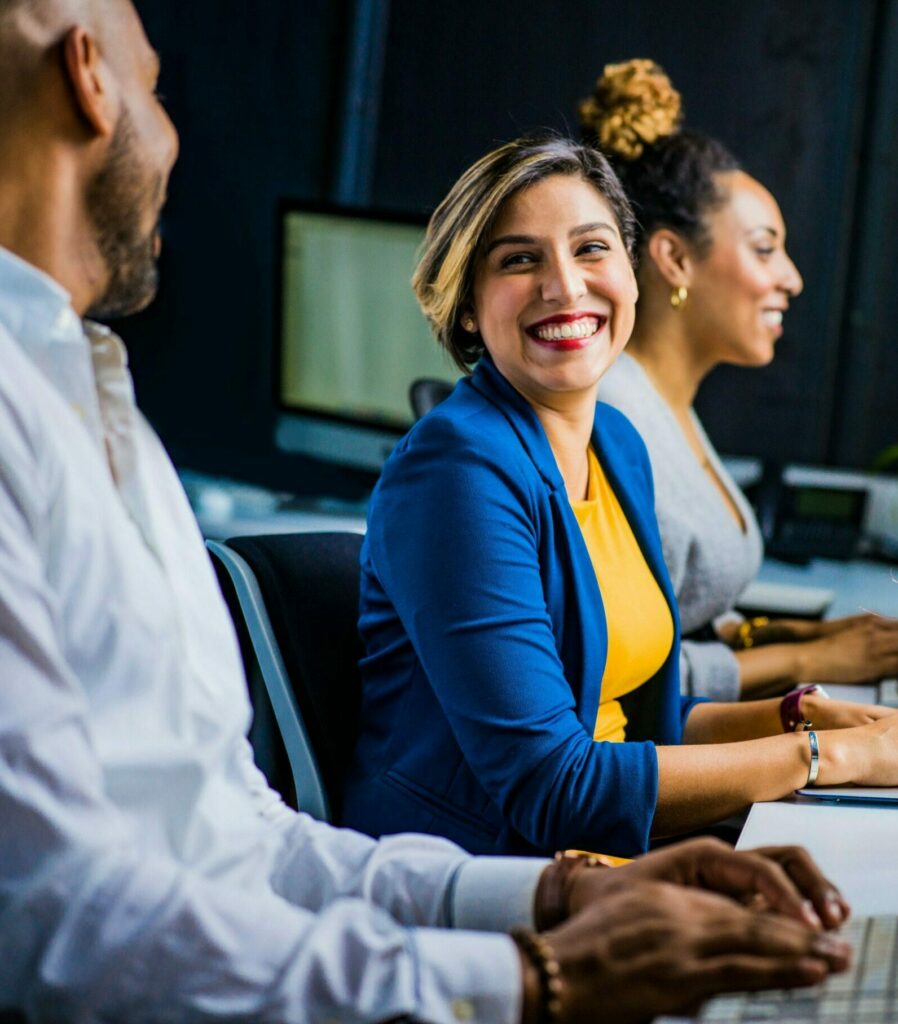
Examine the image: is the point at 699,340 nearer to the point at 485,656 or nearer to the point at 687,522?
the point at 687,522

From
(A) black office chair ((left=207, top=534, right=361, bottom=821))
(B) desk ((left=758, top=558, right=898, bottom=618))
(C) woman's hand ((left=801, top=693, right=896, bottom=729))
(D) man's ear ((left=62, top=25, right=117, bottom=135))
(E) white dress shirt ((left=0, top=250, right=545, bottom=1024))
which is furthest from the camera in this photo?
(B) desk ((left=758, top=558, right=898, bottom=618))

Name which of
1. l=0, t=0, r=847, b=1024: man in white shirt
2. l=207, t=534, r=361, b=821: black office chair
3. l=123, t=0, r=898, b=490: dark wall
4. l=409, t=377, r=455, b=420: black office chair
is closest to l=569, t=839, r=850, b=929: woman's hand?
l=0, t=0, r=847, b=1024: man in white shirt

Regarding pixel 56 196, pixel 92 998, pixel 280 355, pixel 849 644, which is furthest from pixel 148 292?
pixel 280 355

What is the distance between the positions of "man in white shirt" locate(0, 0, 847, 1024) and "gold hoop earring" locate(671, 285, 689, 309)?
139cm

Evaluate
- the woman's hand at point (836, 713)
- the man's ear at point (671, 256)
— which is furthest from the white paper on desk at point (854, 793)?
the man's ear at point (671, 256)

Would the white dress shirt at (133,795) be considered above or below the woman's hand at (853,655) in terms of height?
above

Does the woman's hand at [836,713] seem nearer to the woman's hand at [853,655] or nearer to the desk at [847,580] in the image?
the woman's hand at [853,655]

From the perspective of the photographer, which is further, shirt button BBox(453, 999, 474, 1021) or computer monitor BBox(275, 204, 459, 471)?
computer monitor BBox(275, 204, 459, 471)

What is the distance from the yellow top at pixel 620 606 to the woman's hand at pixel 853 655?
463 mm

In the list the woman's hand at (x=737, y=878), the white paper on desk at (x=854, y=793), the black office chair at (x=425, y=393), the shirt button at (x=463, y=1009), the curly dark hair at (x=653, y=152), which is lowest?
the white paper on desk at (x=854, y=793)

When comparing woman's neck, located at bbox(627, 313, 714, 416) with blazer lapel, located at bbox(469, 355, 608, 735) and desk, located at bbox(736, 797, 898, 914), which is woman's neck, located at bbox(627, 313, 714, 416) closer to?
blazer lapel, located at bbox(469, 355, 608, 735)

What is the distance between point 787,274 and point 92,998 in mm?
1987

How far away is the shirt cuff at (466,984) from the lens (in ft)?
2.85

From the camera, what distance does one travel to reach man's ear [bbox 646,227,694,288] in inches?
92.4
